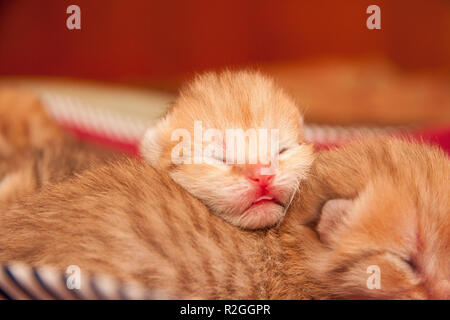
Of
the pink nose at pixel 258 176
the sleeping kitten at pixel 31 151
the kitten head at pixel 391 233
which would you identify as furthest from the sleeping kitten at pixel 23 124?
the kitten head at pixel 391 233

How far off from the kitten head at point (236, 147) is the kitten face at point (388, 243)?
0.33 ft

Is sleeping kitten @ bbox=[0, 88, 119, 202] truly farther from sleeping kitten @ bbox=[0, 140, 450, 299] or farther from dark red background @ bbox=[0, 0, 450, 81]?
dark red background @ bbox=[0, 0, 450, 81]

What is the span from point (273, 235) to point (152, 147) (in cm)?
30

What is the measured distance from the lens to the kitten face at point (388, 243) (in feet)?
2.36

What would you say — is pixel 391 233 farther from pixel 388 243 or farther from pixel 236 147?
pixel 236 147

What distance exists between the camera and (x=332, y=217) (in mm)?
793

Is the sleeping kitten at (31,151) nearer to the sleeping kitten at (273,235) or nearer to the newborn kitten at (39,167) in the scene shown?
the newborn kitten at (39,167)

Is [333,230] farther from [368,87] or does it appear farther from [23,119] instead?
[368,87]

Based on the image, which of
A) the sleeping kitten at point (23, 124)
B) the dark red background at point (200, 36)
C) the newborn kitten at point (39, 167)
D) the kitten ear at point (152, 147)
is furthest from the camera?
the dark red background at point (200, 36)

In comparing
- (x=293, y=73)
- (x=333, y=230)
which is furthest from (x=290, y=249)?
(x=293, y=73)

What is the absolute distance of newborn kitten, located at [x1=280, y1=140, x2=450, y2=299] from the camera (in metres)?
0.72

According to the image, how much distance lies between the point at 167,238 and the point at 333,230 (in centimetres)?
26

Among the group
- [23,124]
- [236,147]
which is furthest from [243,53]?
[236,147]

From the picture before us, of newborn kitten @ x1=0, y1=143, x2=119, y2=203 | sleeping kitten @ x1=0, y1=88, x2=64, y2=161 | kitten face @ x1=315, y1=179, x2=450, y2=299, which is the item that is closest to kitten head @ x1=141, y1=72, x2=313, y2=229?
kitten face @ x1=315, y1=179, x2=450, y2=299
